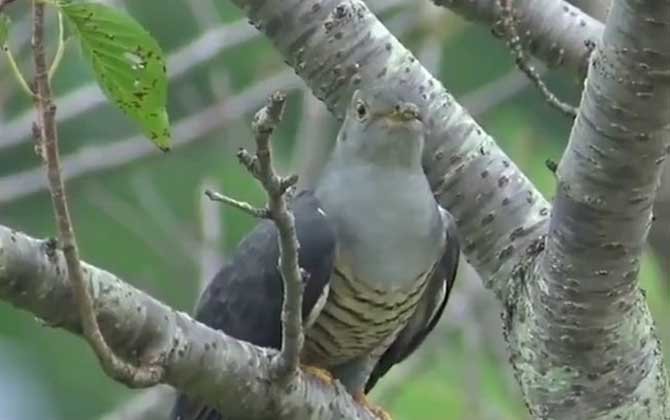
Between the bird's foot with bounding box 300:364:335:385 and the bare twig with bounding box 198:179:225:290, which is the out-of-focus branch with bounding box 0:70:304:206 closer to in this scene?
the bare twig with bounding box 198:179:225:290

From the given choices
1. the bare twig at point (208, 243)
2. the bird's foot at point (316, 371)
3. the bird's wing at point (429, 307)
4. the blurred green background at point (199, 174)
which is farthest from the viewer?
the blurred green background at point (199, 174)

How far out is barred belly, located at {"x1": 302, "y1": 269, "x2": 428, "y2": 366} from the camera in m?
3.03

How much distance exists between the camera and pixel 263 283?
294 cm

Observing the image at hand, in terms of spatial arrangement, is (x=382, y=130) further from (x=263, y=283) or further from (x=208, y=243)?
(x=208, y=243)

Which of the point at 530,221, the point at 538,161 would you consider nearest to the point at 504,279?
the point at 530,221

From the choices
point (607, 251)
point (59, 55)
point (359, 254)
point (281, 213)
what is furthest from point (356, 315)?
point (59, 55)

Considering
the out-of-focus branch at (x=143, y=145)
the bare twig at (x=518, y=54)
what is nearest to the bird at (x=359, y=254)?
the bare twig at (x=518, y=54)

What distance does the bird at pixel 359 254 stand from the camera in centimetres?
292

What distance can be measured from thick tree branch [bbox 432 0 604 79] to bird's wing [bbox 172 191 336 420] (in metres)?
0.48

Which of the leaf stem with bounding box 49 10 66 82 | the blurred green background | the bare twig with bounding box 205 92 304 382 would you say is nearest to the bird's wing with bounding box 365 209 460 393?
the blurred green background

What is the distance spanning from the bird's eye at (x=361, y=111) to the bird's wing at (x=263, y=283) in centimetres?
19

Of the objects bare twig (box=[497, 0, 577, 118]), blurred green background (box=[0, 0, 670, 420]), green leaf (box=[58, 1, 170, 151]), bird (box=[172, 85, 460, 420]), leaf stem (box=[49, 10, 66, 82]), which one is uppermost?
leaf stem (box=[49, 10, 66, 82])

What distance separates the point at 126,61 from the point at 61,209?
25 cm

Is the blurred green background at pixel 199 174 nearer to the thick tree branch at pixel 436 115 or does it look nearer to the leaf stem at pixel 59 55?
the thick tree branch at pixel 436 115
